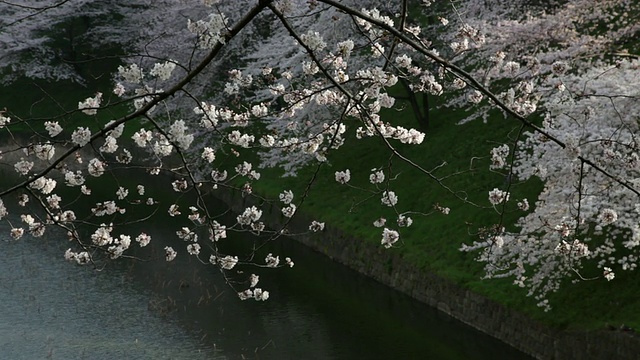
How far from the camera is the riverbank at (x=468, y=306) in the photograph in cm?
1273

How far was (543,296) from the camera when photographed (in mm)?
14234

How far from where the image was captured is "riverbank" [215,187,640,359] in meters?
12.7

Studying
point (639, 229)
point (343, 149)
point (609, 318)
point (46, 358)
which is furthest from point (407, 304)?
point (343, 149)

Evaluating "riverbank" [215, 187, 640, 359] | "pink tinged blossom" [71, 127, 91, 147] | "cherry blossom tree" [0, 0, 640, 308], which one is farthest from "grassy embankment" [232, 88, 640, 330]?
"pink tinged blossom" [71, 127, 91, 147]

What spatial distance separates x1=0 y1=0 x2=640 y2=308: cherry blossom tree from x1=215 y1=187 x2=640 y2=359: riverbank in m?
0.68

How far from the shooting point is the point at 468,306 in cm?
1597

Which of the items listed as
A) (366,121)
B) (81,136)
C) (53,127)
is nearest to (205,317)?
(53,127)

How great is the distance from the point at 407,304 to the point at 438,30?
10.4 meters

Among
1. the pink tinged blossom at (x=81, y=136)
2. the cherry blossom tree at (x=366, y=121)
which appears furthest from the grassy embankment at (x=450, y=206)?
the pink tinged blossom at (x=81, y=136)

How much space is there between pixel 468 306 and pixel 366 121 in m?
10.4

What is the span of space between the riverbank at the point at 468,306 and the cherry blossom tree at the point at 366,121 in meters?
0.68

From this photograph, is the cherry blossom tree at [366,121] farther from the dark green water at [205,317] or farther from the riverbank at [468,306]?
the dark green water at [205,317]

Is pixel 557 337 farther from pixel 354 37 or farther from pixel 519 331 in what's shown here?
pixel 354 37

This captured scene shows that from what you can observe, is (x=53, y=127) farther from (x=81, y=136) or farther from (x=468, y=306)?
(x=468, y=306)
